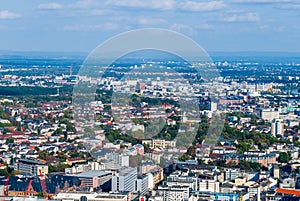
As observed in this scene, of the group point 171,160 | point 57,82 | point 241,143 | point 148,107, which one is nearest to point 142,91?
point 148,107

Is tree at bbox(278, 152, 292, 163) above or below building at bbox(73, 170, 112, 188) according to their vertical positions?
below

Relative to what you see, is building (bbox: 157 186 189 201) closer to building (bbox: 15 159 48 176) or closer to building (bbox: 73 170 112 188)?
building (bbox: 73 170 112 188)

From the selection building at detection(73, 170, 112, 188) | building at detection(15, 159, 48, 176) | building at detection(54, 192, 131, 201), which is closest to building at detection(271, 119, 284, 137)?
building at detection(15, 159, 48, 176)

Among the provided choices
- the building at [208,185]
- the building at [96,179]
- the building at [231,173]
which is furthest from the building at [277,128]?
the building at [96,179]

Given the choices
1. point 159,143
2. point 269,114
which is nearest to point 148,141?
point 159,143

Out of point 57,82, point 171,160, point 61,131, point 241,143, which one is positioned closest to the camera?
point 171,160

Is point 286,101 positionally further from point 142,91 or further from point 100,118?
point 100,118

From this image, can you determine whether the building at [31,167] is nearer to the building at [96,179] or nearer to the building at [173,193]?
the building at [96,179]
